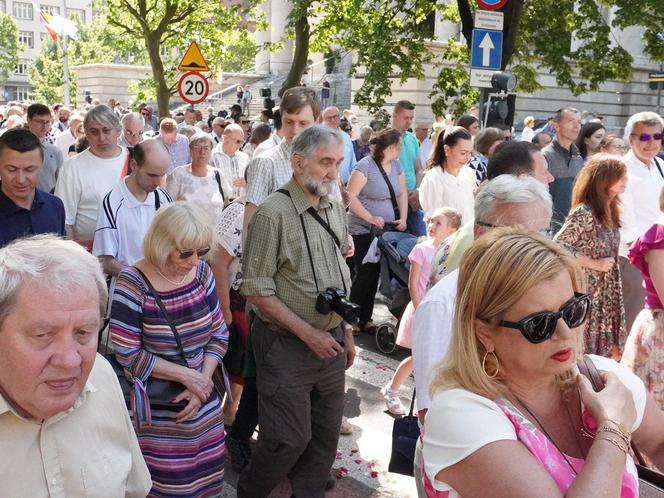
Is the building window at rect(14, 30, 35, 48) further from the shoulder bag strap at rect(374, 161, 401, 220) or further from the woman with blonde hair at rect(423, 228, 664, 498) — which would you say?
the woman with blonde hair at rect(423, 228, 664, 498)

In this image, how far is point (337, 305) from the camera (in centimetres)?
407

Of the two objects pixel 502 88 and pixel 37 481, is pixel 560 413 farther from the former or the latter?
pixel 502 88

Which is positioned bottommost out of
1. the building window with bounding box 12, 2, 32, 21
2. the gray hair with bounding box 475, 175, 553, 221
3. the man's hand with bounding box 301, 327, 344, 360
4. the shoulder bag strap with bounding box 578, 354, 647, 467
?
the man's hand with bounding box 301, 327, 344, 360

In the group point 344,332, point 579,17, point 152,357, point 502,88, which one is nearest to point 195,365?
point 152,357

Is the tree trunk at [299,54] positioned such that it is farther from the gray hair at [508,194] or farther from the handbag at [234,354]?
the gray hair at [508,194]

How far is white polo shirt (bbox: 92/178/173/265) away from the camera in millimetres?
5051

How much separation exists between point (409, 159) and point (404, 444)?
728 centimetres

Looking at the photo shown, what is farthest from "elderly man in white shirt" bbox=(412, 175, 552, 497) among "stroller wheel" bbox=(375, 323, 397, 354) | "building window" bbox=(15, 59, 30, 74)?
"building window" bbox=(15, 59, 30, 74)

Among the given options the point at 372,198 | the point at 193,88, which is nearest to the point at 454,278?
the point at 372,198

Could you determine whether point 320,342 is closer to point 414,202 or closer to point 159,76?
point 414,202

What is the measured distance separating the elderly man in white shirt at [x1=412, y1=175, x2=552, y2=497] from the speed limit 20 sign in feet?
39.5

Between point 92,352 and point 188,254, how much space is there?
67.6 inches

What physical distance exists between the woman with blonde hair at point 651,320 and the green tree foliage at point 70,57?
233ft

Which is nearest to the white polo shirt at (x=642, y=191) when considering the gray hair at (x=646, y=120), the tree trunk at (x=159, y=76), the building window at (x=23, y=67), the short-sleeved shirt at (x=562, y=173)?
the gray hair at (x=646, y=120)
